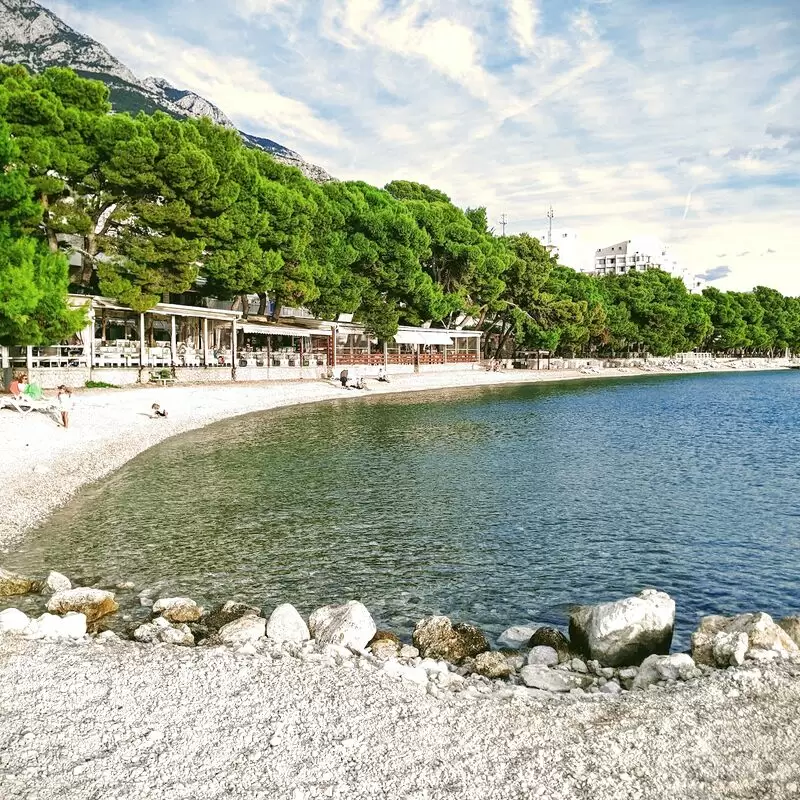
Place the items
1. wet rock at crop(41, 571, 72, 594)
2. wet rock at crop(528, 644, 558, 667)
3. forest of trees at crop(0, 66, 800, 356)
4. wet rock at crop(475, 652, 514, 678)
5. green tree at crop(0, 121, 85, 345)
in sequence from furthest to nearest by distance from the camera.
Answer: forest of trees at crop(0, 66, 800, 356) < green tree at crop(0, 121, 85, 345) < wet rock at crop(41, 571, 72, 594) < wet rock at crop(528, 644, 558, 667) < wet rock at crop(475, 652, 514, 678)

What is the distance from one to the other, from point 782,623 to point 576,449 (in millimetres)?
17186

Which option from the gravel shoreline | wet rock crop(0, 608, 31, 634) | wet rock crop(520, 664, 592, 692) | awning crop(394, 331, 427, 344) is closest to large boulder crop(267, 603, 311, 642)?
the gravel shoreline

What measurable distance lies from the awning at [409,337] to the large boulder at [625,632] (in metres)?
51.9

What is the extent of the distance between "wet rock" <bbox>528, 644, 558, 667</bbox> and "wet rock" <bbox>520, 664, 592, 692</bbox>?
0.24m

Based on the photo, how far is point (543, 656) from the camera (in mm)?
8039

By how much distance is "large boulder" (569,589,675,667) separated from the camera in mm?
7957

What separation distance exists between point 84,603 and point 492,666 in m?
5.61

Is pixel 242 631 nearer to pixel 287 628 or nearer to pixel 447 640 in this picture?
pixel 287 628

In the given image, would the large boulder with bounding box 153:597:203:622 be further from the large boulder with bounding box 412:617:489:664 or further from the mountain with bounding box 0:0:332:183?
the mountain with bounding box 0:0:332:183

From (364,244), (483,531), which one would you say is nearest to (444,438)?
(483,531)

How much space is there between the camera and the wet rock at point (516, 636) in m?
8.68

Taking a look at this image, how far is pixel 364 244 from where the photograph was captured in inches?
2176

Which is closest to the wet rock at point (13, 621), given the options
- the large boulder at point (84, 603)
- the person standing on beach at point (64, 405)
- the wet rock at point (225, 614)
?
the large boulder at point (84, 603)

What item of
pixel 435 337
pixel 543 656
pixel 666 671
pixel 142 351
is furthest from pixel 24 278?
pixel 435 337
